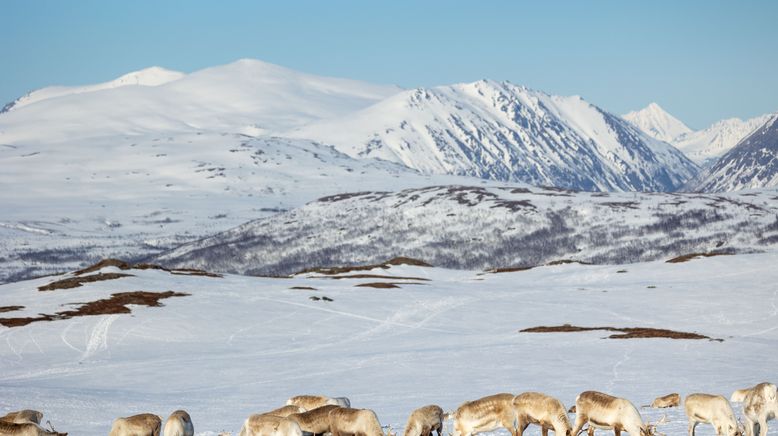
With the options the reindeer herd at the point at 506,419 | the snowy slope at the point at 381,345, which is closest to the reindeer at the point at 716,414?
the reindeer herd at the point at 506,419

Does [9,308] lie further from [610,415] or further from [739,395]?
[610,415]

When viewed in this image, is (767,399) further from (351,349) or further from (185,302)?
(185,302)

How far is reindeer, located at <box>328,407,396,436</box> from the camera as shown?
93.6 feet

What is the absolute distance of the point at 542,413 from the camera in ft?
96.1

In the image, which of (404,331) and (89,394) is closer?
(89,394)

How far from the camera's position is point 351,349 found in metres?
68.9

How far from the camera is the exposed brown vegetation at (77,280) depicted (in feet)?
317

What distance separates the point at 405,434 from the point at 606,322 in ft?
177

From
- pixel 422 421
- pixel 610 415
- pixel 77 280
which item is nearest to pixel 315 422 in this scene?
pixel 422 421

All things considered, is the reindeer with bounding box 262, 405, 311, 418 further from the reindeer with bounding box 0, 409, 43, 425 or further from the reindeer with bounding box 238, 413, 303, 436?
the reindeer with bounding box 0, 409, 43, 425

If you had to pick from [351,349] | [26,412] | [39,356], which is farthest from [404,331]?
[26,412]

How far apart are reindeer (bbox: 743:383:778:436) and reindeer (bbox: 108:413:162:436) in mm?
18700

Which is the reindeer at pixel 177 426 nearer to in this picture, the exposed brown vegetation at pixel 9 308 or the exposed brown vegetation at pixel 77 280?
the exposed brown vegetation at pixel 9 308

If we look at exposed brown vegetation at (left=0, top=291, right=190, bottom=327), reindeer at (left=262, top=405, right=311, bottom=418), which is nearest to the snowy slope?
exposed brown vegetation at (left=0, top=291, right=190, bottom=327)
